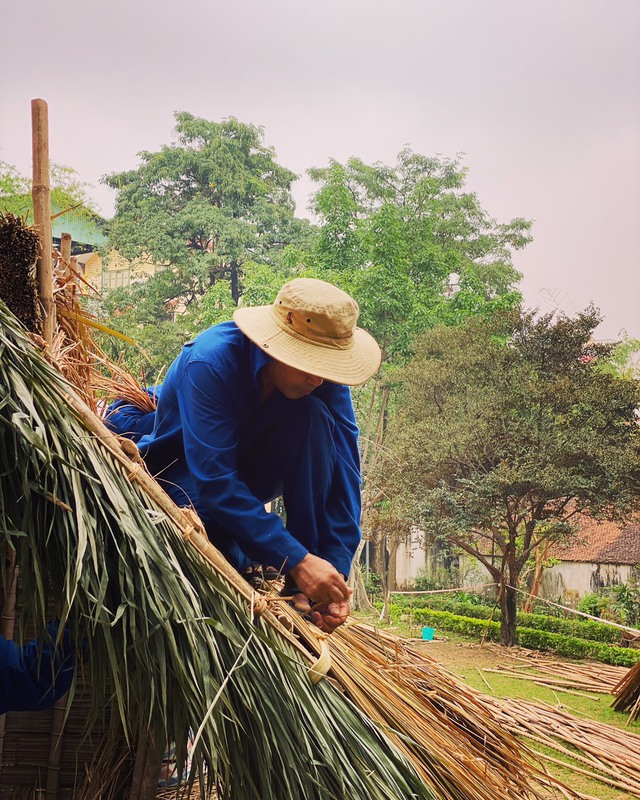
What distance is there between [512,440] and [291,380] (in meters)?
4.94

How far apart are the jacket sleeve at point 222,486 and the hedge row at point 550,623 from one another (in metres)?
4.73

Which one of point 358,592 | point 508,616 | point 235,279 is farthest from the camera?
point 235,279

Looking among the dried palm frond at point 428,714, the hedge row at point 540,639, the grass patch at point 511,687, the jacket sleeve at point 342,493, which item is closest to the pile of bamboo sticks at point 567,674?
the grass patch at point 511,687

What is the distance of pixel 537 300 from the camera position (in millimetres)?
7012

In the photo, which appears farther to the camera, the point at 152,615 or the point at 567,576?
the point at 567,576

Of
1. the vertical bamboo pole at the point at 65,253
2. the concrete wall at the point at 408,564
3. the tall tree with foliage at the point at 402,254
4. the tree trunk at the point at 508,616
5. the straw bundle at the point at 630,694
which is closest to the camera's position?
the vertical bamboo pole at the point at 65,253

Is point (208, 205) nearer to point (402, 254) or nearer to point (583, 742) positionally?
point (402, 254)

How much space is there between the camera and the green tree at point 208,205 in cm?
752

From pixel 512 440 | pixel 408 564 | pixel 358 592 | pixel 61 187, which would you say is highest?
pixel 61 187

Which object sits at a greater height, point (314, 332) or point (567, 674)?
point (314, 332)

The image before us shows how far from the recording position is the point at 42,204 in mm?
1497

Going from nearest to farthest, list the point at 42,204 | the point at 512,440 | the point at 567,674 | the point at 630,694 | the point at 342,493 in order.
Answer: the point at 42,204
the point at 342,493
the point at 630,694
the point at 567,674
the point at 512,440

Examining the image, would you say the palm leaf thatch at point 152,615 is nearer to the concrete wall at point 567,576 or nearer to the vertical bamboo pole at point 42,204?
the vertical bamboo pole at point 42,204

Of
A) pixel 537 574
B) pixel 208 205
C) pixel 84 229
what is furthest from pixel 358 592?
pixel 84 229
